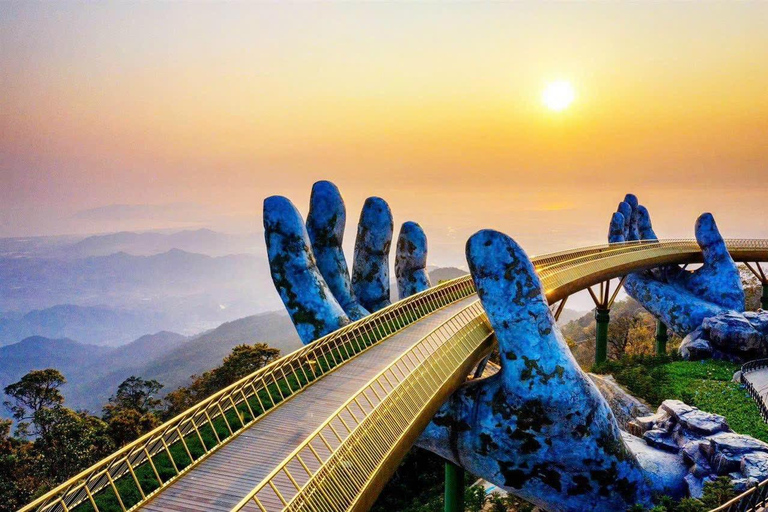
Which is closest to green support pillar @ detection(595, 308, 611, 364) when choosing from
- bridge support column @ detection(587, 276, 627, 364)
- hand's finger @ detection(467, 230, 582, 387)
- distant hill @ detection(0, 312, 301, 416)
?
bridge support column @ detection(587, 276, 627, 364)

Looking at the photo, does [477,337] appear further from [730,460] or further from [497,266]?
[730,460]

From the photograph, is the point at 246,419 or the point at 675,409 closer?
the point at 246,419

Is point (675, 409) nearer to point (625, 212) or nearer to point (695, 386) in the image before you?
point (695, 386)

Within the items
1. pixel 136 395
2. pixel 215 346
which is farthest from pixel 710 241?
pixel 215 346

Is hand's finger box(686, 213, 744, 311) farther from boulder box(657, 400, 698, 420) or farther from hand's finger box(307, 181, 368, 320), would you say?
hand's finger box(307, 181, 368, 320)

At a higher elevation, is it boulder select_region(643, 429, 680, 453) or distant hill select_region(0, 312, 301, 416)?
boulder select_region(643, 429, 680, 453)

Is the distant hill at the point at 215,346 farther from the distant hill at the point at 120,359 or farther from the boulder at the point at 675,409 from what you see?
the boulder at the point at 675,409
